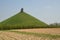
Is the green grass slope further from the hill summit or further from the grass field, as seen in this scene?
the grass field

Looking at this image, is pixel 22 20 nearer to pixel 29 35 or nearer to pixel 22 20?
pixel 22 20

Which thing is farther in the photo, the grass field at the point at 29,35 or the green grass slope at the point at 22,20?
the green grass slope at the point at 22,20

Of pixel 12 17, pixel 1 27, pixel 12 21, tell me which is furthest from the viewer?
pixel 12 17

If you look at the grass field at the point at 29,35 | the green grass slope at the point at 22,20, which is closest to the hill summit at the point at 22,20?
the green grass slope at the point at 22,20

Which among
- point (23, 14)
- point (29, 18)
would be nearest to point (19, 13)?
point (23, 14)

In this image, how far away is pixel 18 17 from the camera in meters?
66.8

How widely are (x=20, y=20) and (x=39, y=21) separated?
298 inches

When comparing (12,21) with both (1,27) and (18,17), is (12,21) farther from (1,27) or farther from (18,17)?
(1,27)

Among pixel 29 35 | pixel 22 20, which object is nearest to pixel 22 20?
pixel 22 20

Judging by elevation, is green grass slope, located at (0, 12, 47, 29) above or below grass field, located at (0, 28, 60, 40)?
above

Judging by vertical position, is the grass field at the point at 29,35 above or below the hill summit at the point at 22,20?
below

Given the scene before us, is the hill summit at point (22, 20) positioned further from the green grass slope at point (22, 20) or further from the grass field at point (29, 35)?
the grass field at point (29, 35)

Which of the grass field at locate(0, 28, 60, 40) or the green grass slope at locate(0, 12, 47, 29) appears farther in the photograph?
the green grass slope at locate(0, 12, 47, 29)

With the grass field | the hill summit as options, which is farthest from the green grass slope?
the grass field
